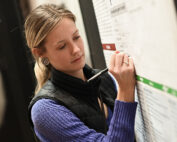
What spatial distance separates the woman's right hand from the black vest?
0.19 metres

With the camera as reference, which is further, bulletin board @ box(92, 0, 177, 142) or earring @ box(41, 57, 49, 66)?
earring @ box(41, 57, 49, 66)

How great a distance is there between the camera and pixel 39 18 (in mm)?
857

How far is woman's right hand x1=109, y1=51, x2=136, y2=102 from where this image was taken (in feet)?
2.13

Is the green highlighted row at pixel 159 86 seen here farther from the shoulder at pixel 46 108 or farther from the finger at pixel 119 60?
the shoulder at pixel 46 108

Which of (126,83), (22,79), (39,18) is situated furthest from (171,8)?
(22,79)

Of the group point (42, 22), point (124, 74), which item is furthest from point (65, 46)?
point (124, 74)

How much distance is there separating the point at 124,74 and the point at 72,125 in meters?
0.24

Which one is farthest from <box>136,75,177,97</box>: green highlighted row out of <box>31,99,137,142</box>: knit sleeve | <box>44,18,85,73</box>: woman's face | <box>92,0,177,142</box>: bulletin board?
<box>44,18,85,73</box>: woman's face

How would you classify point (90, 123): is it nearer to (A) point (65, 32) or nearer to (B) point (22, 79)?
(A) point (65, 32)

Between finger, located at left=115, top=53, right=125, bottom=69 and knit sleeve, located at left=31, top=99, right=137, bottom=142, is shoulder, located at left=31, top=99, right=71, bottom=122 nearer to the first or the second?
knit sleeve, located at left=31, top=99, right=137, bottom=142

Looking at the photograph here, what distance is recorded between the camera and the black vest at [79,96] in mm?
827


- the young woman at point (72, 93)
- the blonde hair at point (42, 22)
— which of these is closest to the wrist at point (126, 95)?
the young woman at point (72, 93)

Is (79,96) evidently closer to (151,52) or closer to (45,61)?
(45,61)

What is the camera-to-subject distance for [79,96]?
2.89ft
